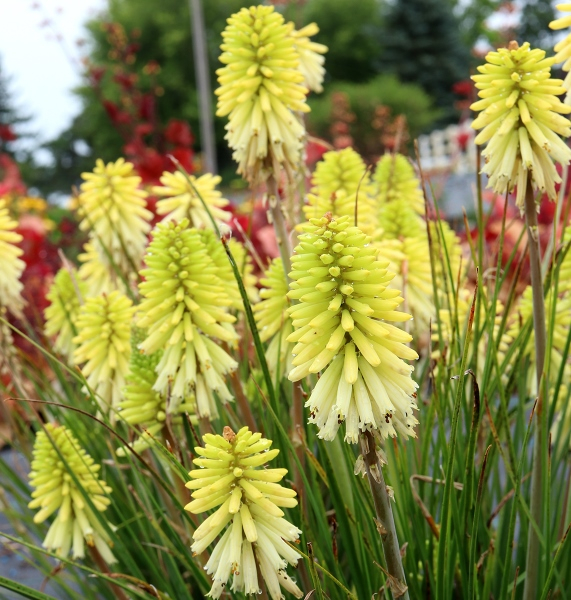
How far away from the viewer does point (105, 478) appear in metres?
2.52

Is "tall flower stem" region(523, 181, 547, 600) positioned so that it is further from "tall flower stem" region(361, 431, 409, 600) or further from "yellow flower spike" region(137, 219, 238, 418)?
"yellow flower spike" region(137, 219, 238, 418)

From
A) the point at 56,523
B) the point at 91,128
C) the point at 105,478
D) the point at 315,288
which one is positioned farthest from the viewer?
the point at 91,128

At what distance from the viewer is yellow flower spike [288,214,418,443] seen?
3.92ft

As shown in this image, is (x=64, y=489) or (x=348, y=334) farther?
(x=64, y=489)

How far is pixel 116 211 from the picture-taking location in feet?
9.30

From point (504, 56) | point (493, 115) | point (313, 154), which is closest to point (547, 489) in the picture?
point (493, 115)

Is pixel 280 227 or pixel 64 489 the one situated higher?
pixel 280 227

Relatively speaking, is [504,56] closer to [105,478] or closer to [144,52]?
[105,478]

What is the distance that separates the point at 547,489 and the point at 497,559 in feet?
2.10

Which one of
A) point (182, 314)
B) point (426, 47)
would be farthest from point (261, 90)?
point (426, 47)

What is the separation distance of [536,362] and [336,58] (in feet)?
120

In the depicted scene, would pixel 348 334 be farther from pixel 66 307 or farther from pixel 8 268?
pixel 66 307

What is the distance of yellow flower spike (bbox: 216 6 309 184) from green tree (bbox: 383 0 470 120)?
30.8 meters

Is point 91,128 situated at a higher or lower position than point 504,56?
higher
